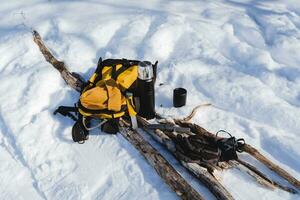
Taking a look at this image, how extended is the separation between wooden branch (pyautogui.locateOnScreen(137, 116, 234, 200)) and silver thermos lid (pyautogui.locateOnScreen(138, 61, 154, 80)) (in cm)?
55

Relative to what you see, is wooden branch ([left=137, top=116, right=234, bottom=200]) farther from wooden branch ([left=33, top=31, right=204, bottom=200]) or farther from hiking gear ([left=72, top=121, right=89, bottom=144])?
hiking gear ([left=72, top=121, right=89, bottom=144])

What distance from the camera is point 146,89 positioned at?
3.69 m

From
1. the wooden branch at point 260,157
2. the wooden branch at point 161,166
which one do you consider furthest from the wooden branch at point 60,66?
the wooden branch at point 260,157

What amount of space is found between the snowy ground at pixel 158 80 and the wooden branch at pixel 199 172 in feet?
0.22

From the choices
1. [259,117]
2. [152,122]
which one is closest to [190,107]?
[152,122]

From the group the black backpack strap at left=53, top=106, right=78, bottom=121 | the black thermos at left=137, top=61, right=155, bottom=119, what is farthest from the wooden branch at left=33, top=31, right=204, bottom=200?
the black backpack strap at left=53, top=106, right=78, bottom=121

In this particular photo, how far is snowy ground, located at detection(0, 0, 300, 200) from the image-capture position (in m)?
3.21

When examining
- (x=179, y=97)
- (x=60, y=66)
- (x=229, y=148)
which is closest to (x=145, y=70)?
(x=179, y=97)

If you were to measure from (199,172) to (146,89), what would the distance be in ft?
3.50

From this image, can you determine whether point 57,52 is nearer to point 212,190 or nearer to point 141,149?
point 141,149

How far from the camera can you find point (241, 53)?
4.76 metres

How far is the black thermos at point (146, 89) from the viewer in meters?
3.62

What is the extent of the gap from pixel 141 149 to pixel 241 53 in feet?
7.07

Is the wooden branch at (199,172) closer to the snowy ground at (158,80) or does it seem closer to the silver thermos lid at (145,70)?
the snowy ground at (158,80)
